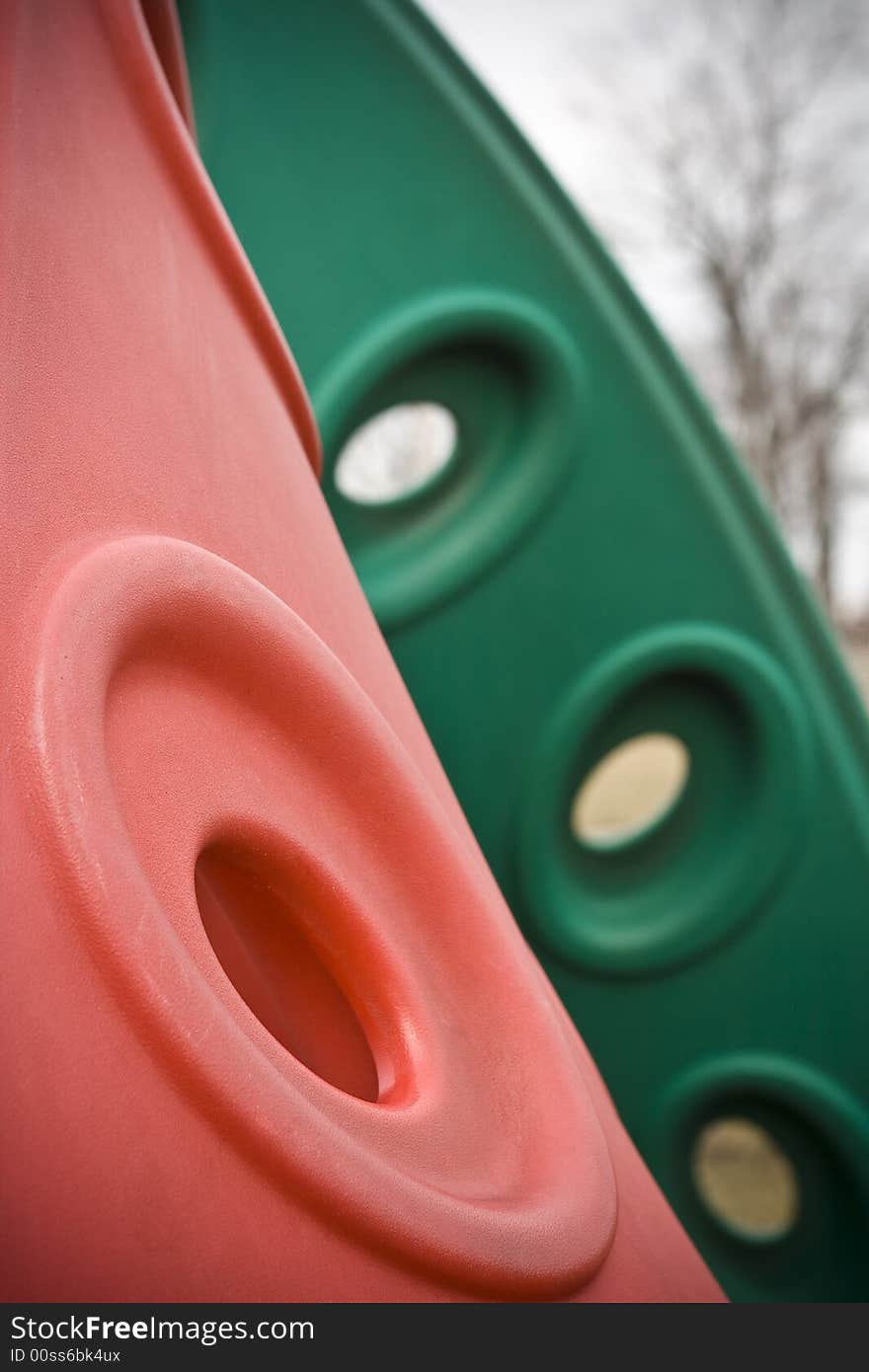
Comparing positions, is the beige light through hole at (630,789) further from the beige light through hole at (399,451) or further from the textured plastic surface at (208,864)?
the textured plastic surface at (208,864)

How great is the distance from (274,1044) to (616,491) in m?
1.77

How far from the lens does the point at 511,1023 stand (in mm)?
1212

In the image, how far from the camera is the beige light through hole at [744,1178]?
3135 millimetres

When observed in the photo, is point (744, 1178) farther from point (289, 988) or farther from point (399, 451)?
point (399, 451)

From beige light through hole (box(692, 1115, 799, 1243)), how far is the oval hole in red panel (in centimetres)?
196

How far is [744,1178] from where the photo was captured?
340cm

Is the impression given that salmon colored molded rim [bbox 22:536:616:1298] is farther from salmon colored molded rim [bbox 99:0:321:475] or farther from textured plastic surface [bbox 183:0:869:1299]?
textured plastic surface [bbox 183:0:869:1299]

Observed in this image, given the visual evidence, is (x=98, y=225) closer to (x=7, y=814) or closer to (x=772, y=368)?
(x=7, y=814)

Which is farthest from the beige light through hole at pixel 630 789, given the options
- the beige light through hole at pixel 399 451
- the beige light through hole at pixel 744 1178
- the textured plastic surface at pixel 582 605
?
the textured plastic surface at pixel 582 605

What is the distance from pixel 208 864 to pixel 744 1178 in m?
2.88

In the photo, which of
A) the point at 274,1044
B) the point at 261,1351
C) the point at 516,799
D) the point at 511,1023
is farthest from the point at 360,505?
the point at 261,1351

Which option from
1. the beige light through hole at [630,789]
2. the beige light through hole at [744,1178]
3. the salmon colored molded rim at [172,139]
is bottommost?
the beige light through hole at [630,789]

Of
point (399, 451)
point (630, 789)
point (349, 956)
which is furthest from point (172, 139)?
point (630, 789)

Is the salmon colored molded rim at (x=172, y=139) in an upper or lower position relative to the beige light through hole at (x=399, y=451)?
upper
